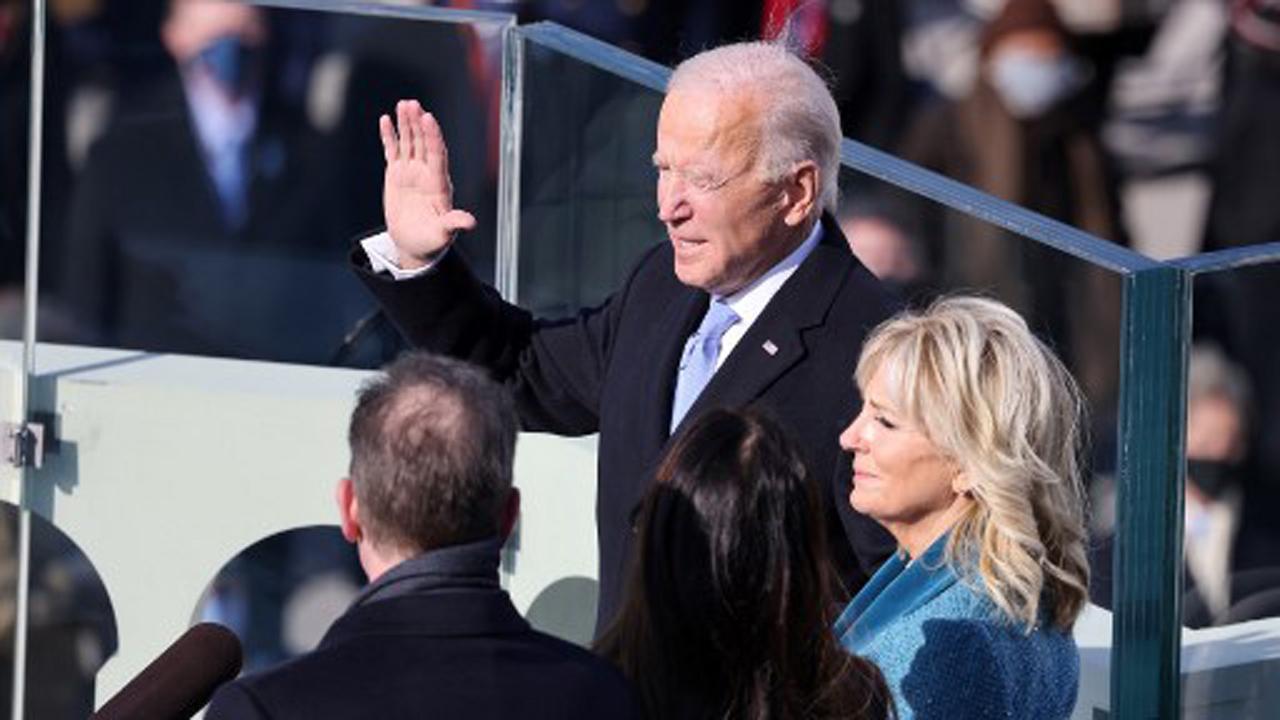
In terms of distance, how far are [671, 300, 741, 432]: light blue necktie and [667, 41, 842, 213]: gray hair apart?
7.3 inches

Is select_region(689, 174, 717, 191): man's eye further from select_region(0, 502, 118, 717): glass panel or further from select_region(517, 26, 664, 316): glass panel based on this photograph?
select_region(0, 502, 118, 717): glass panel

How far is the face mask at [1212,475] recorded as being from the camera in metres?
3.52

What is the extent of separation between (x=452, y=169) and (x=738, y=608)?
2044mm

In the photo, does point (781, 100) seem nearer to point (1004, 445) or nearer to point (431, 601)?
point (1004, 445)

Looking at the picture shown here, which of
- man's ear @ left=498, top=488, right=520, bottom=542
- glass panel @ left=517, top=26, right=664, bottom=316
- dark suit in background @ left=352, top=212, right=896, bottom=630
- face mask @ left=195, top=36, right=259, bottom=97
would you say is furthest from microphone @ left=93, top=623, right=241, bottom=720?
face mask @ left=195, top=36, right=259, bottom=97

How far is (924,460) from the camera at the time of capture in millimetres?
3047

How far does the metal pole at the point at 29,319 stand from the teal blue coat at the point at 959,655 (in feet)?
6.30

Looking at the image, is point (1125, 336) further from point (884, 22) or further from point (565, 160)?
point (884, 22)

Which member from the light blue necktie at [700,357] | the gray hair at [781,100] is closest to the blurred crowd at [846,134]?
the gray hair at [781,100]

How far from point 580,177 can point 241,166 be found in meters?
0.59

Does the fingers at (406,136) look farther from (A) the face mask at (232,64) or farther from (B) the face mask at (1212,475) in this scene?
(B) the face mask at (1212,475)

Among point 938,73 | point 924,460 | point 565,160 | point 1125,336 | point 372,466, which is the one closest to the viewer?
point 372,466

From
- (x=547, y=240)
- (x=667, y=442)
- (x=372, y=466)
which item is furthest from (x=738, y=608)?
(x=547, y=240)

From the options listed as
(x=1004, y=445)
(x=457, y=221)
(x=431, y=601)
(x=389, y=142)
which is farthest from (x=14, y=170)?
(x=431, y=601)
